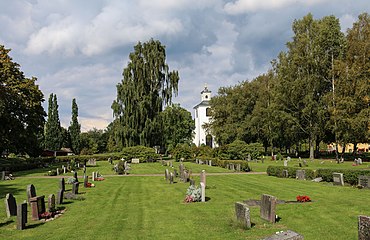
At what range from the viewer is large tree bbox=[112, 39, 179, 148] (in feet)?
173

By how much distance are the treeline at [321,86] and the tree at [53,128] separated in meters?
53.2

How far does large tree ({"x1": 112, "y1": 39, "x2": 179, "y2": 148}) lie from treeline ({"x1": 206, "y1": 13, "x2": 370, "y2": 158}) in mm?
17731

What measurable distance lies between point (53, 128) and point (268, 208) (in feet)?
294

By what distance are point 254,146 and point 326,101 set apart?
14097 mm

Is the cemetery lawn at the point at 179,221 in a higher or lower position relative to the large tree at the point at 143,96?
lower

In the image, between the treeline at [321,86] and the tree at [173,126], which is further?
the tree at [173,126]

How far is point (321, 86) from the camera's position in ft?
170

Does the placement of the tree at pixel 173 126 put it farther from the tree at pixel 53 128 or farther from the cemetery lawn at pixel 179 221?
the cemetery lawn at pixel 179 221

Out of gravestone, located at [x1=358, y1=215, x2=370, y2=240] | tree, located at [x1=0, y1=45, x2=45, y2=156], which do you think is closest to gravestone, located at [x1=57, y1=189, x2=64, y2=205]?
gravestone, located at [x1=358, y1=215, x2=370, y2=240]

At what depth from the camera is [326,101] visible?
47.2m

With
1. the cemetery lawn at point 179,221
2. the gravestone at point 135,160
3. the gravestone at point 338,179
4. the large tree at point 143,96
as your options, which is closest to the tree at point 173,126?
the large tree at point 143,96

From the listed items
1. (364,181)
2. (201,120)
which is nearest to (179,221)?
(364,181)

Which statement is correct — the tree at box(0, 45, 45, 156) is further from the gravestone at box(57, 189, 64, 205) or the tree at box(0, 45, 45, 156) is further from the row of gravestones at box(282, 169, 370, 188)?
the row of gravestones at box(282, 169, 370, 188)

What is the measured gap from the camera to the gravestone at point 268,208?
1112cm
